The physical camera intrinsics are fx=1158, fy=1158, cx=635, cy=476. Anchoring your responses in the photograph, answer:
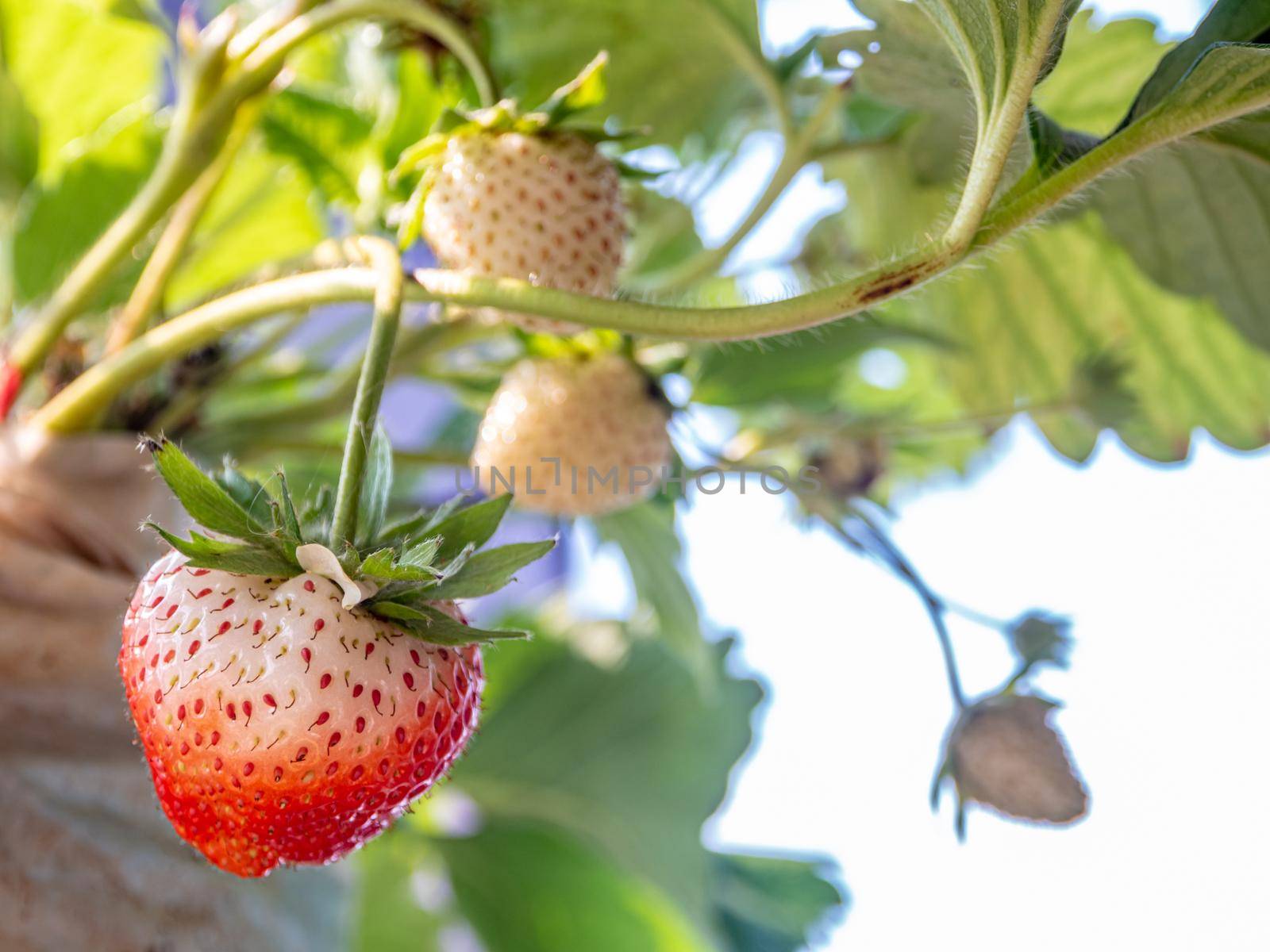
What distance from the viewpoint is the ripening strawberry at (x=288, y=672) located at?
0.21 m

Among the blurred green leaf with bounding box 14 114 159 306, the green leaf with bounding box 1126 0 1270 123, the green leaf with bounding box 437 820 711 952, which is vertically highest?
the green leaf with bounding box 1126 0 1270 123

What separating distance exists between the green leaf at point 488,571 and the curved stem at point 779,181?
0.64 feet

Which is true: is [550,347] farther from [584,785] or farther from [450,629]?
[584,785]

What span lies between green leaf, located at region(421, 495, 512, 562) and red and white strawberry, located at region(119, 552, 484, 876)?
14mm

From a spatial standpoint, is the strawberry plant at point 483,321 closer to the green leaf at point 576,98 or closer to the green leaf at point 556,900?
the green leaf at point 576,98

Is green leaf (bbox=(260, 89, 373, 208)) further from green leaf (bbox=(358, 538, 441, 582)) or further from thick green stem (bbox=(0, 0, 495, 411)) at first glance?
green leaf (bbox=(358, 538, 441, 582))

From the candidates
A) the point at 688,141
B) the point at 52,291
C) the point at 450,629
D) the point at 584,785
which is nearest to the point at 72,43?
the point at 52,291

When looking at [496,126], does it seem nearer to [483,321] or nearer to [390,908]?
[483,321]

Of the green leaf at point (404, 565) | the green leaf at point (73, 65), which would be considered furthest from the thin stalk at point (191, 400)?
the green leaf at point (404, 565)

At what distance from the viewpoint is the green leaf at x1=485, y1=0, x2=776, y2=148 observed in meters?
0.40

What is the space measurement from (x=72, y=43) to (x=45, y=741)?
294 millimetres

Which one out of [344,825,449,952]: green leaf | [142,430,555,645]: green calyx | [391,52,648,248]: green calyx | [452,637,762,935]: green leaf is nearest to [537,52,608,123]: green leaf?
[391,52,648,248]: green calyx

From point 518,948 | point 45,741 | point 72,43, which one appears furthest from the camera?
point 518,948

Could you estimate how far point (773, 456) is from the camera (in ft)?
1.80
